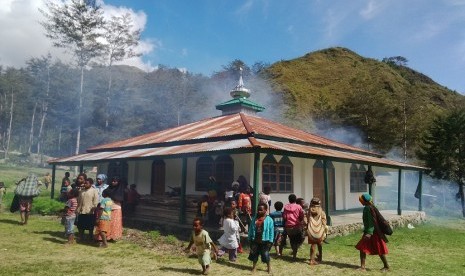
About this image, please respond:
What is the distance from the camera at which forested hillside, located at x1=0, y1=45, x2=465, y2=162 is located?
32469 mm

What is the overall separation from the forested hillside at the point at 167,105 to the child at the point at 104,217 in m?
27.1

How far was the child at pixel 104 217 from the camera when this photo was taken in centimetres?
886

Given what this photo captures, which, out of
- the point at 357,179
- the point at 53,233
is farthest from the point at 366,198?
the point at 357,179

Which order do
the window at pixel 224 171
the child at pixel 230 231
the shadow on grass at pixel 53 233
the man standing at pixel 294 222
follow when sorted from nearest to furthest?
the child at pixel 230 231, the man standing at pixel 294 222, the shadow on grass at pixel 53 233, the window at pixel 224 171

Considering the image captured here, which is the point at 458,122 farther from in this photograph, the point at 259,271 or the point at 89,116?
the point at 89,116

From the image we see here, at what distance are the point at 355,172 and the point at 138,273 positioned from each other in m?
13.3

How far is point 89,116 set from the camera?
1831 inches

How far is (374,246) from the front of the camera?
7051 mm

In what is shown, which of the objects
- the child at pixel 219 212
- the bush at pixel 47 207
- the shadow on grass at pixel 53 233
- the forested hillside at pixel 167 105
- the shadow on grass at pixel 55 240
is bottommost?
the shadow on grass at pixel 55 240

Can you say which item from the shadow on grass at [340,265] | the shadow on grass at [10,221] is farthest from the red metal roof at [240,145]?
the shadow on grass at [10,221]

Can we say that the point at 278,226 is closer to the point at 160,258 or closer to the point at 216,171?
the point at 160,258

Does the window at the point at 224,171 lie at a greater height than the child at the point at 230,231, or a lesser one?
greater

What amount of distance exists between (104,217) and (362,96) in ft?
95.6

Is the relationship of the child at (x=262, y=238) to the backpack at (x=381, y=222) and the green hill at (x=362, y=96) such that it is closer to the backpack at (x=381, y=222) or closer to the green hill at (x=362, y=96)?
the backpack at (x=381, y=222)
